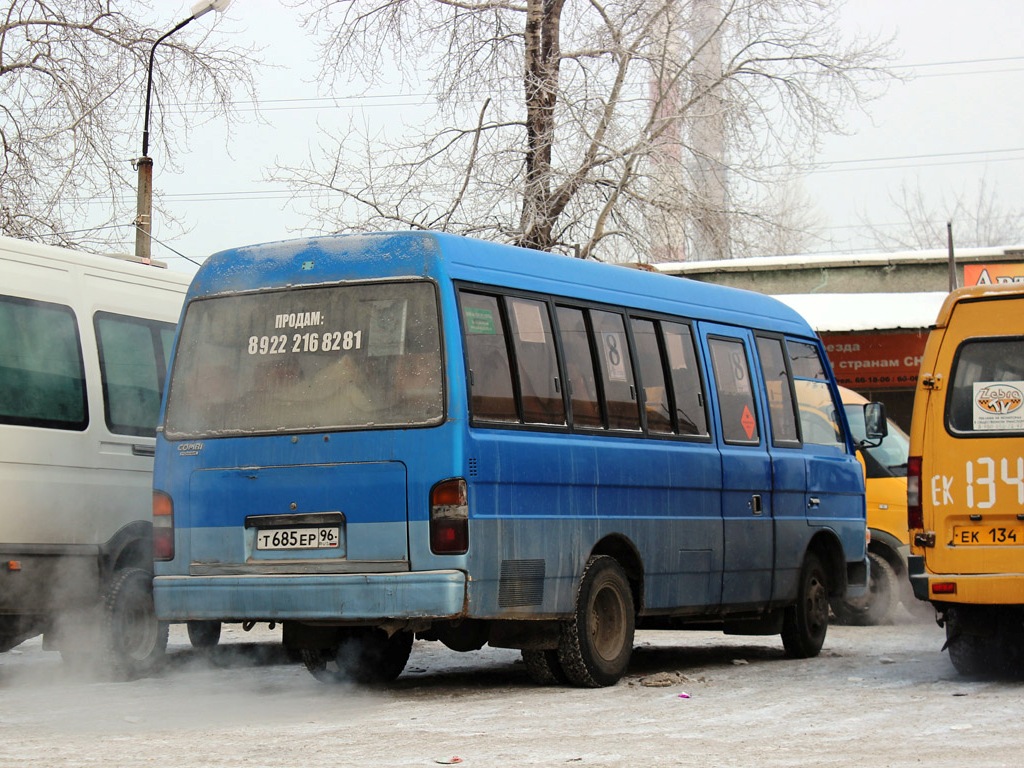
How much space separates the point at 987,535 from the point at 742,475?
1866mm

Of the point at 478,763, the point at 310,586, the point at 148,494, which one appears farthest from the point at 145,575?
the point at 478,763

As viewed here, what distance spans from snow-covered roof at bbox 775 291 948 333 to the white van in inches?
515

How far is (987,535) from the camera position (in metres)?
9.84

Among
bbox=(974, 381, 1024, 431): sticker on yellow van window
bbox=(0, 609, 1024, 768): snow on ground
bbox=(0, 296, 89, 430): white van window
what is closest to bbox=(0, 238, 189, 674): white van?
bbox=(0, 296, 89, 430): white van window

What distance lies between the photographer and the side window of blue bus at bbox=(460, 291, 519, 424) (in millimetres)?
8703

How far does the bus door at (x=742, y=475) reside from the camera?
36.0 ft

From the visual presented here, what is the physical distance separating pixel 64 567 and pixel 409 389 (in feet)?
10.1

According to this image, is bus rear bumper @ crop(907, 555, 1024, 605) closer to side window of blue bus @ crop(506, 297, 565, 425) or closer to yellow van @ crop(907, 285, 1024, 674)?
yellow van @ crop(907, 285, 1024, 674)

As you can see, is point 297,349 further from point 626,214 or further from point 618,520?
point 626,214

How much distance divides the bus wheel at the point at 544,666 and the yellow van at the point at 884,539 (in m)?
6.35

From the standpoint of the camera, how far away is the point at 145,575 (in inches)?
427

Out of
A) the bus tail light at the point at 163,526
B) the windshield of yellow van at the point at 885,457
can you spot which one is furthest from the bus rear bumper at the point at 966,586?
the windshield of yellow van at the point at 885,457

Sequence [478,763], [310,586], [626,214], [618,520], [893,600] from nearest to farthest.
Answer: [478,763] < [310,586] < [618,520] < [893,600] < [626,214]

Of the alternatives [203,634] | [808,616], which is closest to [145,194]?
[203,634]
